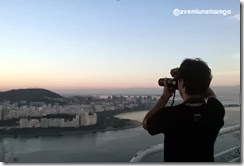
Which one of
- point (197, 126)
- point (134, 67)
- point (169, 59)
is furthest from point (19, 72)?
point (197, 126)

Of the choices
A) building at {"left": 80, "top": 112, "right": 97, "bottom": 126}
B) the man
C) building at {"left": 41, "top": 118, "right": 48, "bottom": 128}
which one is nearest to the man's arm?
the man

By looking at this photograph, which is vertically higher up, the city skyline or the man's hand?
the city skyline

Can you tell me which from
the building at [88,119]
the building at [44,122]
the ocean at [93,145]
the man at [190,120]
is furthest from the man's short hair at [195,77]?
the building at [44,122]

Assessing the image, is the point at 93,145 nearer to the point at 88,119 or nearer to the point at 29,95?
the point at 88,119

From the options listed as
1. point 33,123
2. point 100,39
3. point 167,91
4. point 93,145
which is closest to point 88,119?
point 93,145

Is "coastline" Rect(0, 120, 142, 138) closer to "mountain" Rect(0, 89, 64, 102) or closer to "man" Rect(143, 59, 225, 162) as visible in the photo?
"mountain" Rect(0, 89, 64, 102)

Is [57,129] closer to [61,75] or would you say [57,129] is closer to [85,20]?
[61,75]
